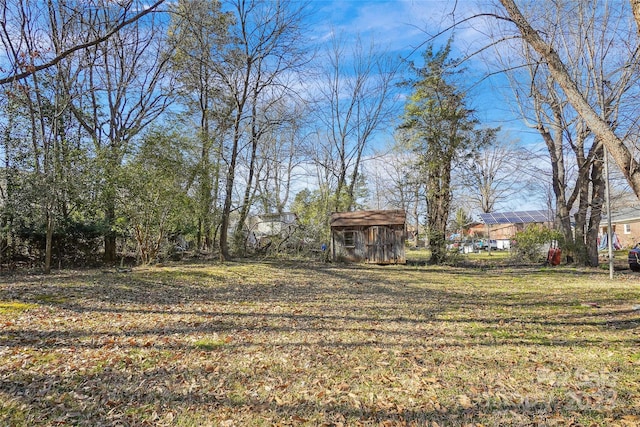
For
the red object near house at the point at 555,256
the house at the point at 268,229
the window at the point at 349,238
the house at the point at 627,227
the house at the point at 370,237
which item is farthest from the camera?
the house at the point at 627,227

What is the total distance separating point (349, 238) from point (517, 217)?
23021 mm

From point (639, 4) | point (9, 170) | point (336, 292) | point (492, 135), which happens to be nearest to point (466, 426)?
point (639, 4)

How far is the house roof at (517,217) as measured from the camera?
32391mm

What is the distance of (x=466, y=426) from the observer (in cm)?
275

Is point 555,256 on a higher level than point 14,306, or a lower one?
higher

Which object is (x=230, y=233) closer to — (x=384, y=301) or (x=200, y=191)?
(x=200, y=191)

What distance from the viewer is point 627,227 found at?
2939cm

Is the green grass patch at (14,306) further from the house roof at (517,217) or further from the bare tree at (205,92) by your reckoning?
the house roof at (517,217)

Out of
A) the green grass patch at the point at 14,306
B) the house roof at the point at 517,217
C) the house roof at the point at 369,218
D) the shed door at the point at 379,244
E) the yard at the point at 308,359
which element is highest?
the house roof at the point at 517,217

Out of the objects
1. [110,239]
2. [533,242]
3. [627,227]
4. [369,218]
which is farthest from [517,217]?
[110,239]

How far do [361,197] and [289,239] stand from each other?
8.65 meters

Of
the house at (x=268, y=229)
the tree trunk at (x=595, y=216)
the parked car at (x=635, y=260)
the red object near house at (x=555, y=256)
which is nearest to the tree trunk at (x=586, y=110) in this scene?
the parked car at (x=635, y=260)

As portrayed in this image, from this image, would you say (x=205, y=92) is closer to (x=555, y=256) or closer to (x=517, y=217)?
(x=555, y=256)

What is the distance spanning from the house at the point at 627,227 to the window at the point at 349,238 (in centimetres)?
2181
